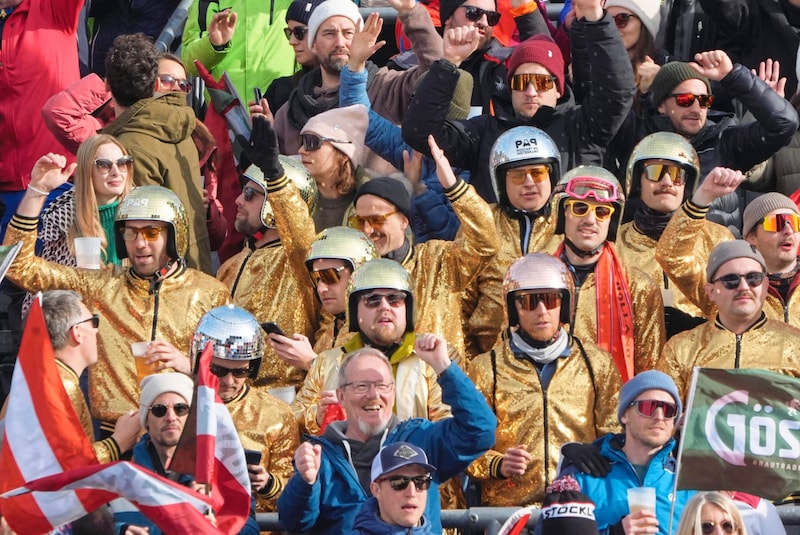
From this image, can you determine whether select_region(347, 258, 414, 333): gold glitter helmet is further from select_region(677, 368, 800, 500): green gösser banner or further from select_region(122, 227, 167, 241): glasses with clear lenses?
select_region(677, 368, 800, 500): green gösser banner

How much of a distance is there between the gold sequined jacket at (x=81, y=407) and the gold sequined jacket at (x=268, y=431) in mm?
621

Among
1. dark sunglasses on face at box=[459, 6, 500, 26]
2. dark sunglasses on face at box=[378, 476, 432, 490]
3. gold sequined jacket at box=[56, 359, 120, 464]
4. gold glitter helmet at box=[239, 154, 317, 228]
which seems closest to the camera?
dark sunglasses on face at box=[378, 476, 432, 490]

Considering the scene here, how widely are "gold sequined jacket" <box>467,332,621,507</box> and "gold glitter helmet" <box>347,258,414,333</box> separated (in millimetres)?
486

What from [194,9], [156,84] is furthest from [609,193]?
[194,9]

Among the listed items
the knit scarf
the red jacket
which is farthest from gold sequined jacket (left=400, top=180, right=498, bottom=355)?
the red jacket

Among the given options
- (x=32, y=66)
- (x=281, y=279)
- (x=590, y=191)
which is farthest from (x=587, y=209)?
(x=32, y=66)

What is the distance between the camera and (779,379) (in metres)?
9.39

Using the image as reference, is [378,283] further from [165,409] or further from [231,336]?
[165,409]

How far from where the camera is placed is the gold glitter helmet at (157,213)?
11320 millimetres

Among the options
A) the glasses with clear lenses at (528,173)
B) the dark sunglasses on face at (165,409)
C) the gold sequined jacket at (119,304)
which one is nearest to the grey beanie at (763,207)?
the glasses with clear lenses at (528,173)

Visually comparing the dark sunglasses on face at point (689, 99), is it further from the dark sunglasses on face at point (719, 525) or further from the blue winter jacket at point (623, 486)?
the dark sunglasses on face at point (719, 525)

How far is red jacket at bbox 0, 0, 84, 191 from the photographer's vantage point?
13.5 meters

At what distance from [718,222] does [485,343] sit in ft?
5.79

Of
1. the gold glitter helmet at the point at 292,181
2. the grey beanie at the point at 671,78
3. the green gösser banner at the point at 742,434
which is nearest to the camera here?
A: the green gösser banner at the point at 742,434
